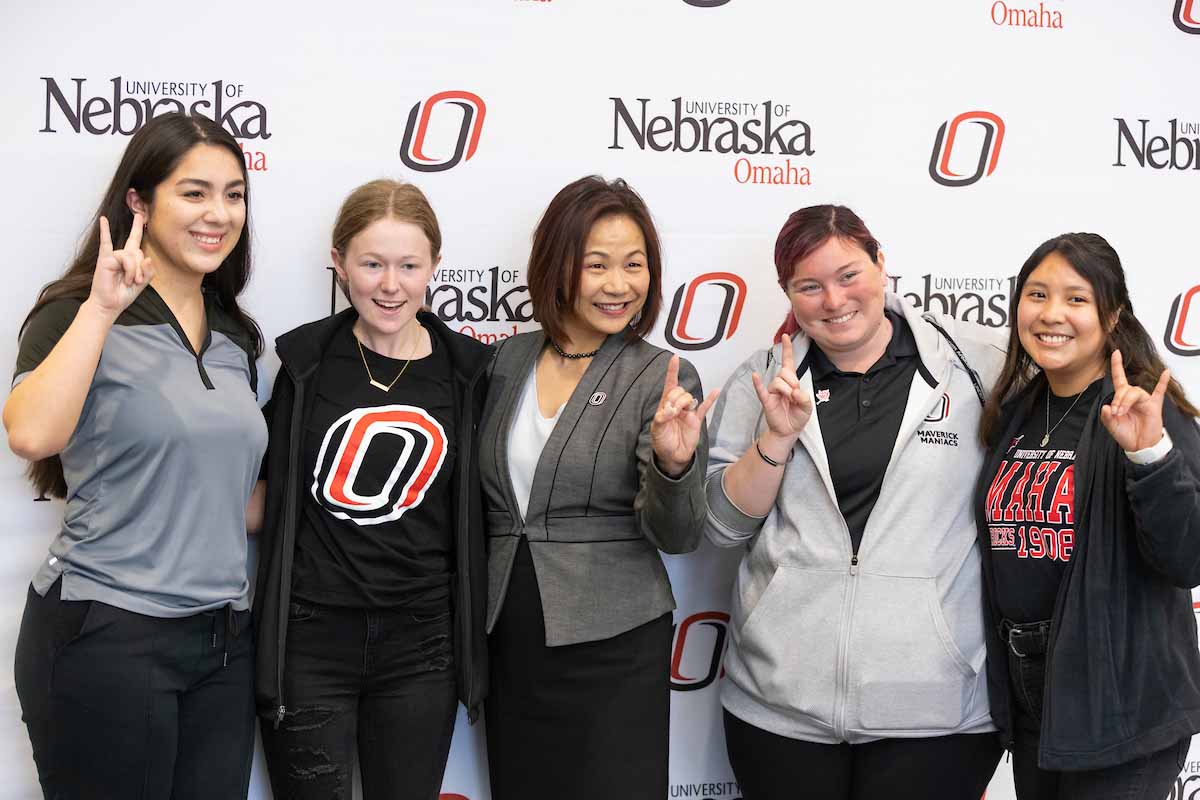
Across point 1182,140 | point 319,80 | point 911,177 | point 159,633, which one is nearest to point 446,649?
point 159,633

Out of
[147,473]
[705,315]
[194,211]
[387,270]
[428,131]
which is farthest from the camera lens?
[705,315]

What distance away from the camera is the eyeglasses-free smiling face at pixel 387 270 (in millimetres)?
1838

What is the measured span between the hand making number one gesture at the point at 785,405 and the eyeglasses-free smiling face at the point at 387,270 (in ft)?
2.15

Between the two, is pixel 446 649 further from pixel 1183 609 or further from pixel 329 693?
pixel 1183 609

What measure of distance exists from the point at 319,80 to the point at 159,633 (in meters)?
1.26

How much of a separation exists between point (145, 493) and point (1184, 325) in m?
2.45

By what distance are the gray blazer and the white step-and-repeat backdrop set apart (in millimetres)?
509

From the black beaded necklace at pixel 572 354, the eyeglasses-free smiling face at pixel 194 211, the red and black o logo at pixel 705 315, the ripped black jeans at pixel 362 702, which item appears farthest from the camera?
the red and black o logo at pixel 705 315

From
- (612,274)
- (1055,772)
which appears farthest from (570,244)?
(1055,772)

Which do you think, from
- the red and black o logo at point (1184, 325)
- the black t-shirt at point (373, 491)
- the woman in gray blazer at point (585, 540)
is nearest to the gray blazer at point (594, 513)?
the woman in gray blazer at point (585, 540)

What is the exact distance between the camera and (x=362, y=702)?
1893 mm

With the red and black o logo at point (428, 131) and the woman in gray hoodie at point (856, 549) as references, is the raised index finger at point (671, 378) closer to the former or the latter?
the woman in gray hoodie at point (856, 549)

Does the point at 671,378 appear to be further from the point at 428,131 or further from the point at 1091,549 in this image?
the point at 428,131

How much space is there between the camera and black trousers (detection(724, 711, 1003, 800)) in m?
1.82
